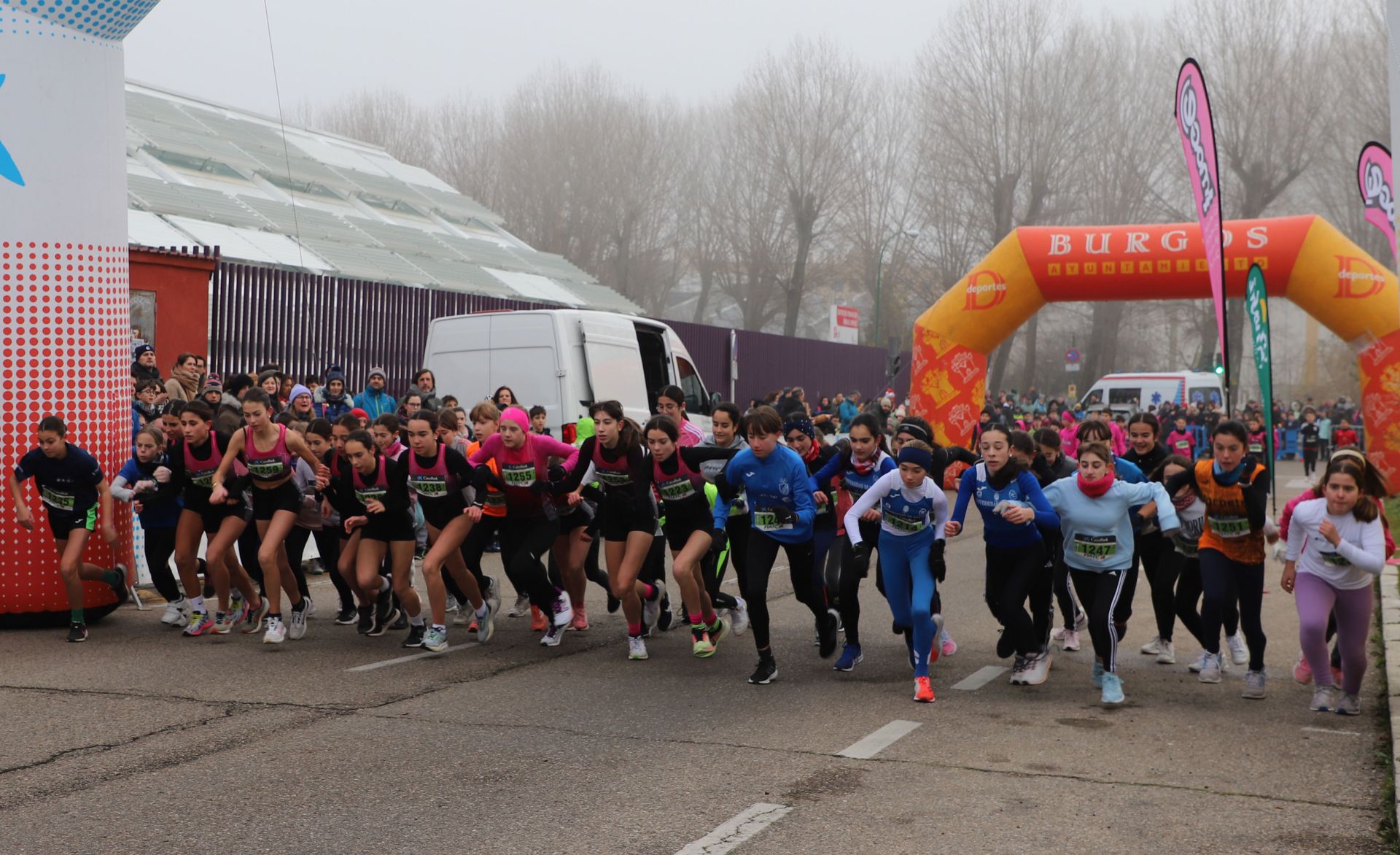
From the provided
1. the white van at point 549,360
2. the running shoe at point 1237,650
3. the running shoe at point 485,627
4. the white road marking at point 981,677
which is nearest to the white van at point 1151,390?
the white van at point 549,360

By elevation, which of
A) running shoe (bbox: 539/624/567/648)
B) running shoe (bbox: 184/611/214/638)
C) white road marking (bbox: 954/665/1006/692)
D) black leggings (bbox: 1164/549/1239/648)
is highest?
black leggings (bbox: 1164/549/1239/648)

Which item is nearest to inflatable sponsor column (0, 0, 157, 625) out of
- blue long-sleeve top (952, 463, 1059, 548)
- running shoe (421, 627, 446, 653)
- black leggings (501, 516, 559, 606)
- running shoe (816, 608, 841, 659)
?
running shoe (421, 627, 446, 653)

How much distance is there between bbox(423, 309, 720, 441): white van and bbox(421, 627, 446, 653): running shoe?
580 cm

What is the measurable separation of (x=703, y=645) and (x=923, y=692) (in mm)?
1995

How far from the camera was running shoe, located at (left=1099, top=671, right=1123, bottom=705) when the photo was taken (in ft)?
25.0

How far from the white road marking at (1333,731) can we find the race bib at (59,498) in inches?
317

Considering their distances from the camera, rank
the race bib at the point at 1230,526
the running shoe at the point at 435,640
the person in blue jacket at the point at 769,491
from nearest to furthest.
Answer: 1. the race bib at the point at 1230,526
2. the person in blue jacket at the point at 769,491
3. the running shoe at the point at 435,640

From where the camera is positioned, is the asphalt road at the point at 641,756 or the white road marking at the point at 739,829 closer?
the white road marking at the point at 739,829

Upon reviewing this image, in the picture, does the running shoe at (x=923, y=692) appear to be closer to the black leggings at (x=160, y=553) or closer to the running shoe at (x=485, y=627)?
the running shoe at (x=485, y=627)

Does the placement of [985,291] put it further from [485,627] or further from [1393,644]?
[485,627]

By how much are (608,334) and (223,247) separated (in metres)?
9.75

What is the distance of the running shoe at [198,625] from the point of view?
9.93 meters

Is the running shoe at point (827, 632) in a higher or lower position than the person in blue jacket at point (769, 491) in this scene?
lower

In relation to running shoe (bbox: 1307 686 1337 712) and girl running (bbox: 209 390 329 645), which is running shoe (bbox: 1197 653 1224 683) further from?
girl running (bbox: 209 390 329 645)
